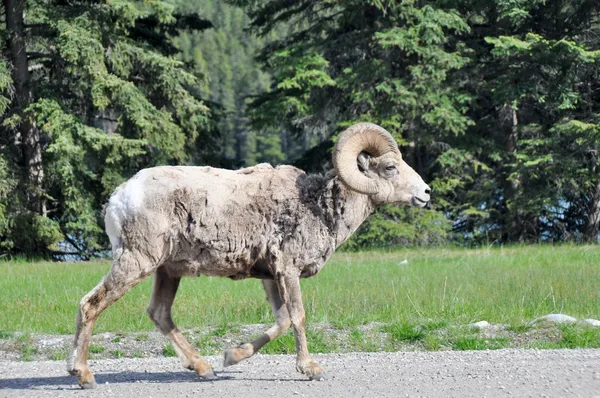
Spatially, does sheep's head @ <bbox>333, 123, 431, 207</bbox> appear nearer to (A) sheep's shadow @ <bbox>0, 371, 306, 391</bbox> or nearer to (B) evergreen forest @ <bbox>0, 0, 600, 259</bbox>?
(A) sheep's shadow @ <bbox>0, 371, 306, 391</bbox>

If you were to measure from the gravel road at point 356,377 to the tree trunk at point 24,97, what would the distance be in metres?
17.8

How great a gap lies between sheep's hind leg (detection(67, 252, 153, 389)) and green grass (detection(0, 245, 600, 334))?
3.56 meters

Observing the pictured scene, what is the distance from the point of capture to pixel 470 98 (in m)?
28.7

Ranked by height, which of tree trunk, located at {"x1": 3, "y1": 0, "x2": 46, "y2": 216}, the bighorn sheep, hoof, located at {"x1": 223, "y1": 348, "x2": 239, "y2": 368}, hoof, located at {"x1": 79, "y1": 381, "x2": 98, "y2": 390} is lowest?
hoof, located at {"x1": 79, "y1": 381, "x2": 98, "y2": 390}

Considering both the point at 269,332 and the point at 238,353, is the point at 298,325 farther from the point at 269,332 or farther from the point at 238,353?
the point at 238,353

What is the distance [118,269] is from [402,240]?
20.7 m

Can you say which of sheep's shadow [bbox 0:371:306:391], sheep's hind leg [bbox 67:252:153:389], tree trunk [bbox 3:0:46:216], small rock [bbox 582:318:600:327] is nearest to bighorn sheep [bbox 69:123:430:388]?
sheep's hind leg [bbox 67:252:153:389]

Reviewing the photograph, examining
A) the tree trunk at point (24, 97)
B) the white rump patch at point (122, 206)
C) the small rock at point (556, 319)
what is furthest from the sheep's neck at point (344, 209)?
the tree trunk at point (24, 97)

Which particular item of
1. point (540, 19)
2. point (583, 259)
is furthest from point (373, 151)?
point (540, 19)

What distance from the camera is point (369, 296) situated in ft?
49.6

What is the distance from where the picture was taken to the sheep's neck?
9.66 meters

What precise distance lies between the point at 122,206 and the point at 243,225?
117cm

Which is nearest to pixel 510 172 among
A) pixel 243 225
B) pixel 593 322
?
pixel 593 322

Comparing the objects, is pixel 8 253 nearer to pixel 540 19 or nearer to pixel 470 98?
pixel 470 98
